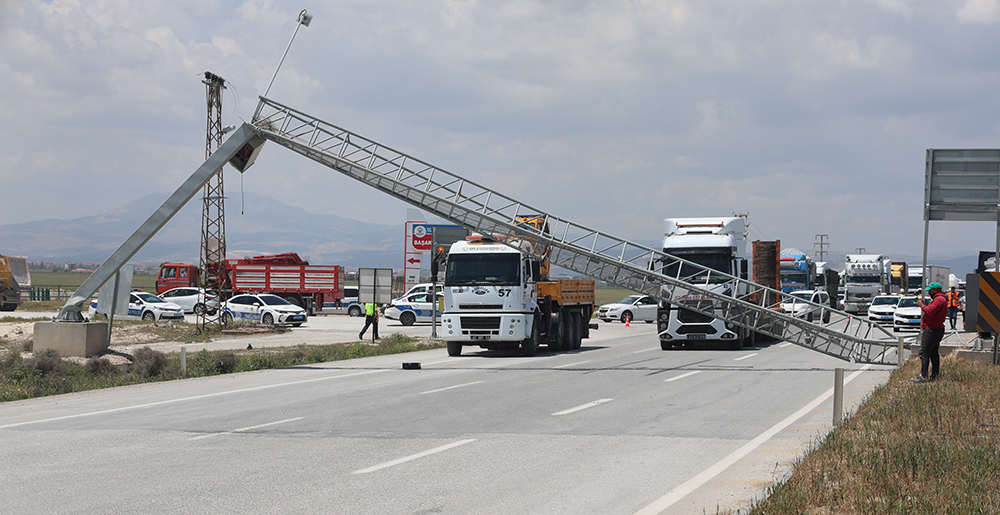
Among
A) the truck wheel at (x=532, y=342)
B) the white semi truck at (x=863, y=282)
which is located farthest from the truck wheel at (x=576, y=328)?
the white semi truck at (x=863, y=282)

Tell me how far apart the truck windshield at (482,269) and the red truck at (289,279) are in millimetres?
27359

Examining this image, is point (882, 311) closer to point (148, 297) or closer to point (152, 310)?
point (152, 310)

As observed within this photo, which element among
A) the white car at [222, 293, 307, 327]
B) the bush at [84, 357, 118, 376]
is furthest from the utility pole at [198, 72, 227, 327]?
the bush at [84, 357, 118, 376]

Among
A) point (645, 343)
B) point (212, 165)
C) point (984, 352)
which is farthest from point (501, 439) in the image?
point (645, 343)

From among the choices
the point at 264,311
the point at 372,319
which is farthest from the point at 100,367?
the point at 264,311

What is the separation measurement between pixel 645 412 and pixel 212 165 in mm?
13709

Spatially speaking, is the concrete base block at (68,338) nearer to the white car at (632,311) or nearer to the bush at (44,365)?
the bush at (44,365)

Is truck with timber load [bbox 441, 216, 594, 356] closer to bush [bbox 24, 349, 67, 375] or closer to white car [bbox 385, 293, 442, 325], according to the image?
bush [bbox 24, 349, 67, 375]

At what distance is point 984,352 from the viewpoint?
57.2ft

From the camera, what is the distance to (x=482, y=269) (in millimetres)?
23000

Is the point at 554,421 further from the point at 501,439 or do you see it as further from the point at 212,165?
the point at 212,165

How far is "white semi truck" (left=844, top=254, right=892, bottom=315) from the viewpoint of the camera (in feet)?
178

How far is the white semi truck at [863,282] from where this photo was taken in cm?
5441

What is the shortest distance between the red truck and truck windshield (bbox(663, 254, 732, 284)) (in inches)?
1117
